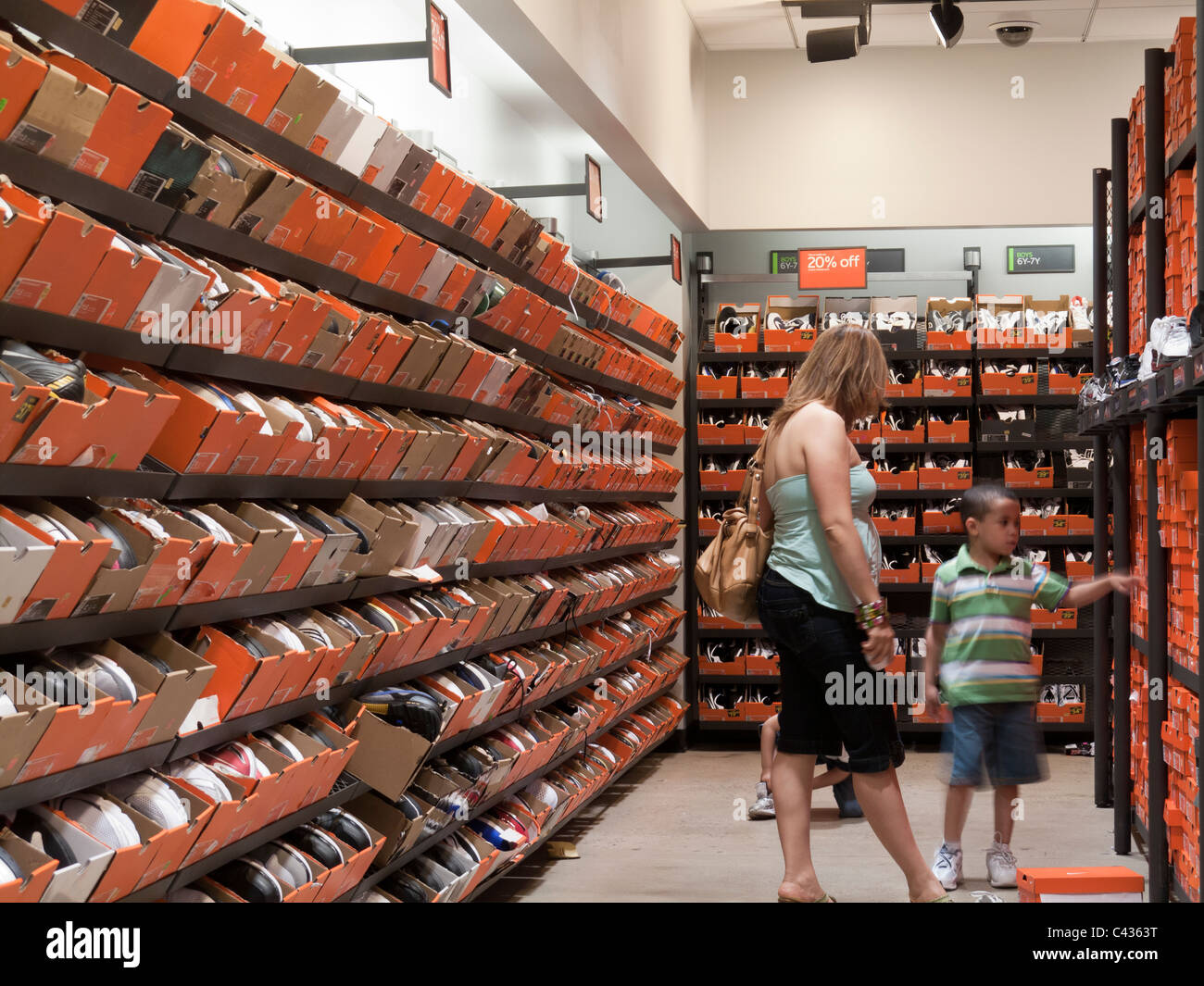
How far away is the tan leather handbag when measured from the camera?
3639mm

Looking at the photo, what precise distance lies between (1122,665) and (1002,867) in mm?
1094

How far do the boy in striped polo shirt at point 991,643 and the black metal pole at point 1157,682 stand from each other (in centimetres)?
30

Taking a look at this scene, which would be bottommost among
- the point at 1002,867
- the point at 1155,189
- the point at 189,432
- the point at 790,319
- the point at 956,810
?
the point at 1002,867

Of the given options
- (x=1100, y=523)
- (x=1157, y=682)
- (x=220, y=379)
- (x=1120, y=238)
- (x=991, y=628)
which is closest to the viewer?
(x=220, y=379)

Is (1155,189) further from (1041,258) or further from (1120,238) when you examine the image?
(1041,258)

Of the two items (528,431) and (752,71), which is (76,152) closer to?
(528,431)

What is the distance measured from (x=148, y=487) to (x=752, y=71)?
666cm

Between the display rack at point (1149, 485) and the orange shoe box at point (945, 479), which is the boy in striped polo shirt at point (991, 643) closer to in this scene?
the display rack at point (1149, 485)

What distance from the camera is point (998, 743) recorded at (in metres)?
4.02

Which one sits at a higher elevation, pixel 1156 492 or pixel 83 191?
pixel 83 191

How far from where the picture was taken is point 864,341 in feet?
12.0

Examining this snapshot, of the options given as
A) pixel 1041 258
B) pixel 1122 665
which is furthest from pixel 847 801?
pixel 1041 258

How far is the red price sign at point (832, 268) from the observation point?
7.94 m
